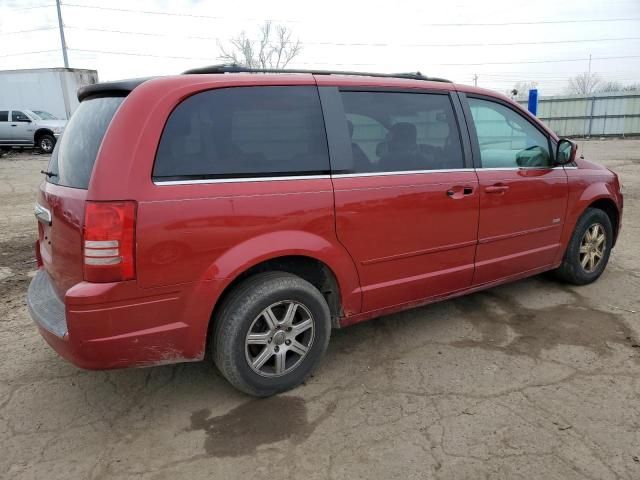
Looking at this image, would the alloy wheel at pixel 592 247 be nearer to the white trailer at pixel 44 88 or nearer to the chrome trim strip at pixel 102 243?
the chrome trim strip at pixel 102 243

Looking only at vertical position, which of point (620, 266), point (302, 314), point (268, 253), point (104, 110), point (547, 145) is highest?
point (104, 110)

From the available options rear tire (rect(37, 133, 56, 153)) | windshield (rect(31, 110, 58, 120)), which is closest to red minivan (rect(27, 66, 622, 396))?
rear tire (rect(37, 133, 56, 153))

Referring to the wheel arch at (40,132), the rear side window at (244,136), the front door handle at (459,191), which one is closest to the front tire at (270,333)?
the rear side window at (244,136)

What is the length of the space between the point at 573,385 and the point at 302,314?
5.43 ft

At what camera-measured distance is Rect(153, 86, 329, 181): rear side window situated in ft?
8.23

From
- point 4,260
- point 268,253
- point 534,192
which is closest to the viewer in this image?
point 268,253

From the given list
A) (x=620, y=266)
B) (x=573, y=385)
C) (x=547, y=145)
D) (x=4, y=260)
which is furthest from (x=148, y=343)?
(x=620, y=266)

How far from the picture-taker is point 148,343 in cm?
250

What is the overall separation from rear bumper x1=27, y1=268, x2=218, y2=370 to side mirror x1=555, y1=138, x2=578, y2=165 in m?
3.12

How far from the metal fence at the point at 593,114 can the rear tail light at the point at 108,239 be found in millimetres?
29514

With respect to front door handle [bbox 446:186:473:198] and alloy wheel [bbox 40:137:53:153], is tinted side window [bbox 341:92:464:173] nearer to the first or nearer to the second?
front door handle [bbox 446:186:473:198]

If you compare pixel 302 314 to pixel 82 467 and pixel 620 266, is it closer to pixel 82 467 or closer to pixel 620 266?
pixel 82 467

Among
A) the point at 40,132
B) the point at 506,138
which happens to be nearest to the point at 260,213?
the point at 506,138

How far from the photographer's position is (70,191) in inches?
99.7
